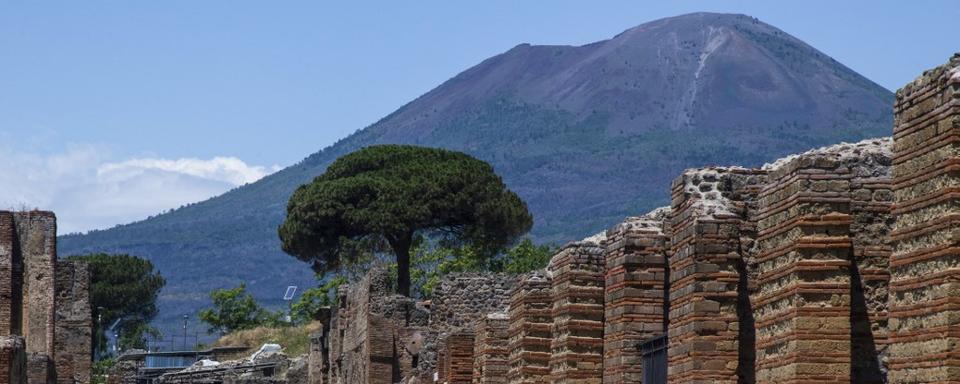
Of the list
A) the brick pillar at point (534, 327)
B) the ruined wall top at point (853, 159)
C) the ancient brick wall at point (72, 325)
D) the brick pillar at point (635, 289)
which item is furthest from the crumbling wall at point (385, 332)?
the ruined wall top at point (853, 159)

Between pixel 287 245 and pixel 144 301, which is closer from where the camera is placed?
pixel 287 245

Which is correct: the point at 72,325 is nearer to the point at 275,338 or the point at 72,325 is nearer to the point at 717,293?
the point at 275,338

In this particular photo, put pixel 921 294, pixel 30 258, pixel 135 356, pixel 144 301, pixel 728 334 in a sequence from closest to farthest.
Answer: pixel 921 294
pixel 728 334
pixel 30 258
pixel 135 356
pixel 144 301

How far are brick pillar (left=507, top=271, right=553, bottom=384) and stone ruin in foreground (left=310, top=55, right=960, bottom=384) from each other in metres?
0.02

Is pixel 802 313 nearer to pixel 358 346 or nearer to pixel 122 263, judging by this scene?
pixel 358 346

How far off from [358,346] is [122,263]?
275 feet

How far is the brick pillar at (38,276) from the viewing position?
177ft

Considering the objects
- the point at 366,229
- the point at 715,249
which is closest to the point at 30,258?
the point at 366,229

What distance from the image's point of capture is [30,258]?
178ft

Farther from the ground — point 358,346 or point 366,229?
point 366,229

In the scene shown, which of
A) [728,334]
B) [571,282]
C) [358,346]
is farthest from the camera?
[358,346]

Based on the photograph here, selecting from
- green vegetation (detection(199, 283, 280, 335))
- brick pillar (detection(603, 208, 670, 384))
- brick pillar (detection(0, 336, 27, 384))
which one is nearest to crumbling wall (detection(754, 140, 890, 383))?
brick pillar (detection(603, 208, 670, 384))

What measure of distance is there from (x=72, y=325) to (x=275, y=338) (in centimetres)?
3941

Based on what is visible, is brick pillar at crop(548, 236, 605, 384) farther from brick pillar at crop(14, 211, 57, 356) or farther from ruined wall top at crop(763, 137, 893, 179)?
brick pillar at crop(14, 211, 57, 356)
